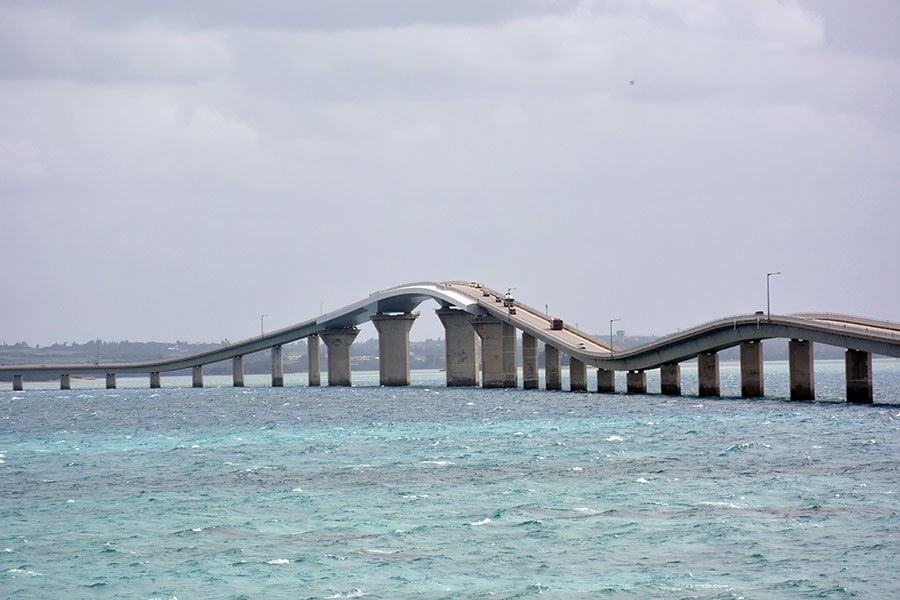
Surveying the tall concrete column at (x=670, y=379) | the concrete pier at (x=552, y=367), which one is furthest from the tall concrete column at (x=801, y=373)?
the concrete pier at (x=552, y=367)

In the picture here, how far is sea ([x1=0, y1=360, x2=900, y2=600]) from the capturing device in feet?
102

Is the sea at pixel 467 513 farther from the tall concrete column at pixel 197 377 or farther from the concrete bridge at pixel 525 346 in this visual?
the tall concrete column at pixel 197 377

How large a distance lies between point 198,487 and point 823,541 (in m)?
23.2

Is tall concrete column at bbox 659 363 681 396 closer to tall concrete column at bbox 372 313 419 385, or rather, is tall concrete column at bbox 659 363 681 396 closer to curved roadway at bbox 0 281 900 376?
curved roadway at bbox 0 281 900 376

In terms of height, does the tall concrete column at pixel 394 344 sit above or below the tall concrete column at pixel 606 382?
above

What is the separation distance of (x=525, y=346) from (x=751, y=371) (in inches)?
1566

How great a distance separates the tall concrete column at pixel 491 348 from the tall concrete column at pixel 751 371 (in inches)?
1804

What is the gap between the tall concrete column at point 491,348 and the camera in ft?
484

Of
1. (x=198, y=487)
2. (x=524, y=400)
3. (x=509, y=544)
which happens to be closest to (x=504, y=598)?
(x=509, y=544)

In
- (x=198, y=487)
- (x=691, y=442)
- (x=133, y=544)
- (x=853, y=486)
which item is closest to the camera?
(x=133, y=544)

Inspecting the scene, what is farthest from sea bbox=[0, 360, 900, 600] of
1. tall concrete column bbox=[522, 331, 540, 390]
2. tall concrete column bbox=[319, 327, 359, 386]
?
tall concrete column bbox=[319, 327, 359, 386]

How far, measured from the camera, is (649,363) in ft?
373

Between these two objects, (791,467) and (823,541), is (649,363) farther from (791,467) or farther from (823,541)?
(823,541)

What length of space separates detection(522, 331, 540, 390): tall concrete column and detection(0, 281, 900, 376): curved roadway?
5.82 ft
